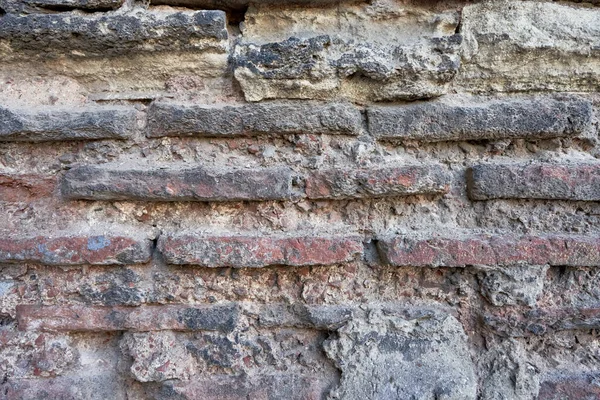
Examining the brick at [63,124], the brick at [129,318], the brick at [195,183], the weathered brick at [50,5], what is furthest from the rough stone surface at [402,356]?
the weathered brick at [50,5]

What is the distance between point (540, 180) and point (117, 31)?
1.05m

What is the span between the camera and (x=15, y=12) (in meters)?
0.92

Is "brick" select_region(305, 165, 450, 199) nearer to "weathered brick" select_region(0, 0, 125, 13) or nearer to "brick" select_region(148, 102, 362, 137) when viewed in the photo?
"brick" select_region(148, 102, 362, 137)

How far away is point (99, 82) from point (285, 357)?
833 mm

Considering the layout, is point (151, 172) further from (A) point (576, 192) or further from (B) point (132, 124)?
(A) point (576, 192)

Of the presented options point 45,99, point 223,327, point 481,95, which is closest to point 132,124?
point 45,99

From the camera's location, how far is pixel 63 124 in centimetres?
95

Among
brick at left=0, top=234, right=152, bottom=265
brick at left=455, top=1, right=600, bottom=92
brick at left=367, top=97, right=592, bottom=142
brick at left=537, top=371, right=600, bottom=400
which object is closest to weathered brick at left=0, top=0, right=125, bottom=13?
brick at left=0, top=234, right=152, bottom=265

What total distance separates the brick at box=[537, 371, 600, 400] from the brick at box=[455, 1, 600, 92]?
71 centimetres

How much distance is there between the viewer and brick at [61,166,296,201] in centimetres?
93

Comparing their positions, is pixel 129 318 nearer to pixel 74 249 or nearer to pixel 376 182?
pixel 74 249

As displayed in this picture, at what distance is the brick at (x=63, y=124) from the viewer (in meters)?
0.94

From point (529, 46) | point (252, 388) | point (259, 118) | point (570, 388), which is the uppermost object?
point (529, 46)

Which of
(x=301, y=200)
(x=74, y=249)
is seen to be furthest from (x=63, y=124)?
(x=301, y=200)
